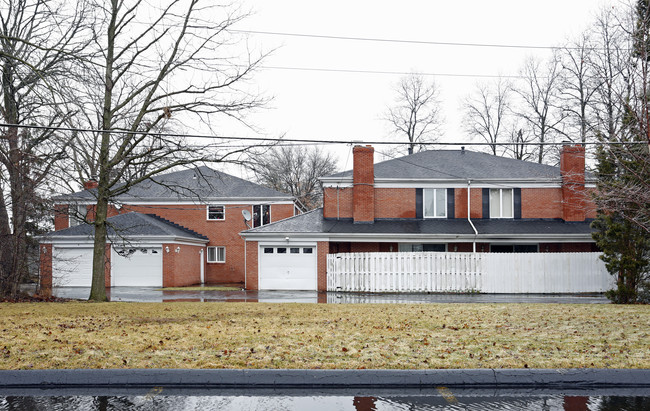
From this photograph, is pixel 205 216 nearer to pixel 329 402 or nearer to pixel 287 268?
pixel 287 268

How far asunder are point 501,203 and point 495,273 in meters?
6.77

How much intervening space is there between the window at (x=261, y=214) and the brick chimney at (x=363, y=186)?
30.6ft

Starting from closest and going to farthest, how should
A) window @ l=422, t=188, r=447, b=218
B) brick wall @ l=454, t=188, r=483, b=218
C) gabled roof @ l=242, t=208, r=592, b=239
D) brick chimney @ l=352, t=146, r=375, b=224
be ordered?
1. gabled roof @ l=242, t=208, r=592, b=239
2. brick chimney @ l=352, t=146, r=375, b=224
3. brick wall @ l=454, t=188, r=483, b=218
4. window @ l=422, t=188, r=447, b=218

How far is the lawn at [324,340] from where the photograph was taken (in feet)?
26.6

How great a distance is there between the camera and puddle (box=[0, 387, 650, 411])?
6.56 metres

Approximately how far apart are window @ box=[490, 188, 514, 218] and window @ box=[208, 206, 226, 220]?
A: 17646 mm

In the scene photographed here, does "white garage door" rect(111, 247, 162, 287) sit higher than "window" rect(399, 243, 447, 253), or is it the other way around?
"window" rect(399, 243, 447, 253)

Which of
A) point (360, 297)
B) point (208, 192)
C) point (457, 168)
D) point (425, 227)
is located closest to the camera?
point (360, 297)

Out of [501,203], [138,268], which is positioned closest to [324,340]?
[501,203]

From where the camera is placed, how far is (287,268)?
29516 mm

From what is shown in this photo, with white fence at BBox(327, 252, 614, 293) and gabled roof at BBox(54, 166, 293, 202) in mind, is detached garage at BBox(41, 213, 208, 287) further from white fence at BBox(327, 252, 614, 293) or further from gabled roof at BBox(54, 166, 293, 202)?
white fence at BBox(327, 252, 614, 293)

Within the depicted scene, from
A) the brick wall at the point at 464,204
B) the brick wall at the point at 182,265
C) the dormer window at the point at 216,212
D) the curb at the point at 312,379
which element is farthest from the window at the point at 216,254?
the curb at the point at 312,379

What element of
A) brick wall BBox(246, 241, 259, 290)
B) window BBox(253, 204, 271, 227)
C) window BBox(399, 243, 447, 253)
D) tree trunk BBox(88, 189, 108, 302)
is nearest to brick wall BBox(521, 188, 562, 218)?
window BBox(399, 243, 447, 253)

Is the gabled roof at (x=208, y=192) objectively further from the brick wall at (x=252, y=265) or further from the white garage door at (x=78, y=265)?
the brick wall at (x=252, y=265)
